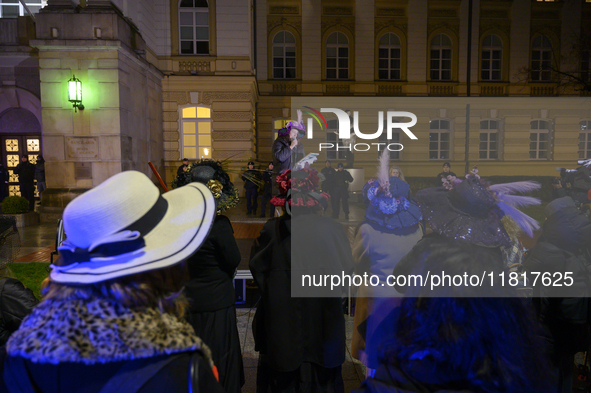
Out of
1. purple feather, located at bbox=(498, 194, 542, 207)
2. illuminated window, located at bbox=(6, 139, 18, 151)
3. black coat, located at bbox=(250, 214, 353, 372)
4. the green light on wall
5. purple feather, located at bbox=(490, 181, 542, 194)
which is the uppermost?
the green light on wall

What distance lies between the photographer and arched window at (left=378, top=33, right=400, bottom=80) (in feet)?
65.6

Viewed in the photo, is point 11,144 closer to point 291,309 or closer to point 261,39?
point 261,39

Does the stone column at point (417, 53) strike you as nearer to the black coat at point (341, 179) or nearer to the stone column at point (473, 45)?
the stone column at point (473, 45)

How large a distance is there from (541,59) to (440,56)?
20.4 feet

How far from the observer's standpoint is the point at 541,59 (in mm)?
21109

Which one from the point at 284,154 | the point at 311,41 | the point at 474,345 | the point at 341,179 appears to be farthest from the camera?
the point at 311,41

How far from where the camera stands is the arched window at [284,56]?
63.9 ft

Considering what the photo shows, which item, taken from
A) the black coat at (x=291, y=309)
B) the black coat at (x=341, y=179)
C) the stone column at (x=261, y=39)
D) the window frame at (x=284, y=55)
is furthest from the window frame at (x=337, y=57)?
the black coat at (x=291, y=309)

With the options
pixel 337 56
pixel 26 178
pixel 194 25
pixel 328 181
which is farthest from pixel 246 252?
pixel 337 56

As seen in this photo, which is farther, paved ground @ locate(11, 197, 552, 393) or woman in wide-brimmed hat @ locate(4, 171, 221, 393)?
paved ground @ locate(11, 197, 552, 393)

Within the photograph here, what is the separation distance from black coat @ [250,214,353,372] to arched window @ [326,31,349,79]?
1851 cm

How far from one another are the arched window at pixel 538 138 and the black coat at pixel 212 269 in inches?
847

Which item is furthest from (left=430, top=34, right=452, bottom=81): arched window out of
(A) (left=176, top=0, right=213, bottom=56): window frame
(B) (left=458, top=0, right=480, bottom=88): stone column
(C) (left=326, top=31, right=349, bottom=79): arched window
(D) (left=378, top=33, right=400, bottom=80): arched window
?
(A) (left=176, top=0, right=213, bottom=56): window frame

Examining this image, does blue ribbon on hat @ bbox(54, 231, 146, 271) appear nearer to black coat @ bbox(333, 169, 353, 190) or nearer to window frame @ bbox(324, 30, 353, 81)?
black coat @ bbox(333, 169, 353, 190)
